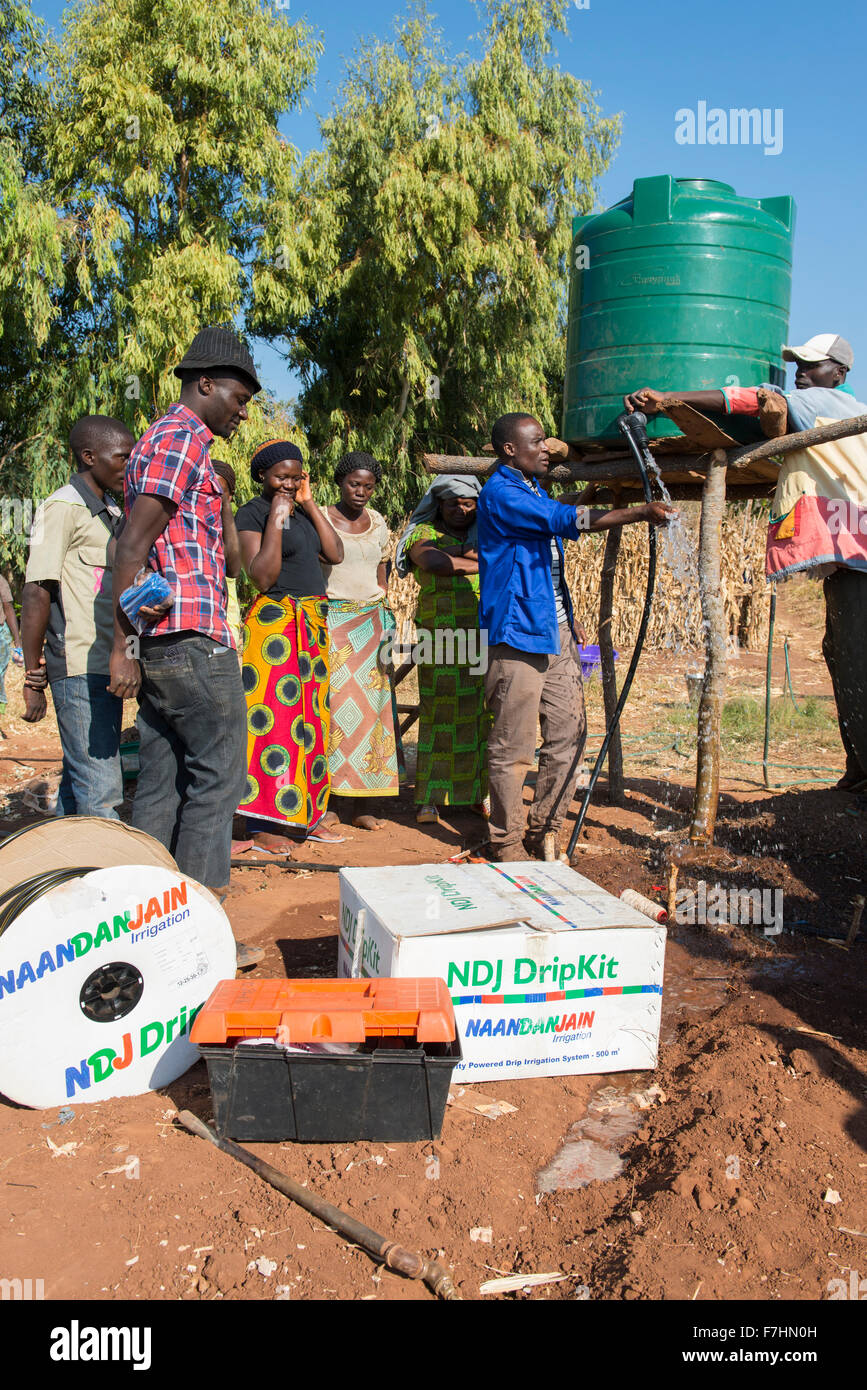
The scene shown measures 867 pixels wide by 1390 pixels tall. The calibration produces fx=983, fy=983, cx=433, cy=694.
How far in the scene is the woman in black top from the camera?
4.79 m

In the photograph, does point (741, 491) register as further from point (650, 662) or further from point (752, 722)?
point (650, 662)

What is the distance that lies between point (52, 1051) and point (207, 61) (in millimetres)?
13737

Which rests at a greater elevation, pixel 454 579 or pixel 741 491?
pixel 741 491

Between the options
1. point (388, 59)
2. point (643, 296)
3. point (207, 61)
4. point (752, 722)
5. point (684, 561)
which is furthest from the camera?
point (388, 59)

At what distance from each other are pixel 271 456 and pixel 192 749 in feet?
6.66

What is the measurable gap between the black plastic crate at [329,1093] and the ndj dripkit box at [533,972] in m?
0.32

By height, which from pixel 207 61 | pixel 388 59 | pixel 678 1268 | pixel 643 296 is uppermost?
pixel 388 59

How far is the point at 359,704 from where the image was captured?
5.56 metres

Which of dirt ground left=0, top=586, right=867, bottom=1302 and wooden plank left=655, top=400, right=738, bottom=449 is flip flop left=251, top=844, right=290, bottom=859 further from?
wooden plank left=655, top=400, right=738, bottom=449

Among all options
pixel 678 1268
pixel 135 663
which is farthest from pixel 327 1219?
pixel 135 663

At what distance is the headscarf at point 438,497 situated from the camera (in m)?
5.38

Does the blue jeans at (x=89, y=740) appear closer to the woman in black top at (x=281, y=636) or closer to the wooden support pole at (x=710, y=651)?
the woman in black top at (x=281, y=636)

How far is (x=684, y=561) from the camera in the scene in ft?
19.7

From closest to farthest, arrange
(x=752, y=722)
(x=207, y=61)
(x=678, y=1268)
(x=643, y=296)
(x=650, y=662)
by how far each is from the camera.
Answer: (x=678, y=1268), (x=643, y=296), (x=752, y=722), (x=207, y=61), (x=650, y=662)
